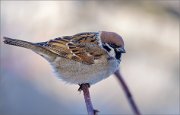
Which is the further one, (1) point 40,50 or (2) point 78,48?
(2) point 78,48

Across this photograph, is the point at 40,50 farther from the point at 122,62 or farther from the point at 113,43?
the point at 122,62

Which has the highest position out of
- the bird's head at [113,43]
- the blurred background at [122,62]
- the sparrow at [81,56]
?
the bird's head at [113,43]

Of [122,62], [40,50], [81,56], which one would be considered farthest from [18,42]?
[122,62]

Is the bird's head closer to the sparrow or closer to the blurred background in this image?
the sparrow

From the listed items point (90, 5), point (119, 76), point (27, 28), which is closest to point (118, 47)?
point (119, 76)

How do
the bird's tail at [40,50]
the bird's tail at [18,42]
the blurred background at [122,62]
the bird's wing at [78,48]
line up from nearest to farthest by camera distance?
the bird's tail at [18,42]
the bird's tail at [40,50]
the bird's wing at [78,48]
the blurred background at [122,62]

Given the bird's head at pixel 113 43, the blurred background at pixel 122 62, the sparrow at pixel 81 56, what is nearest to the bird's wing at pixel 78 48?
the sparrow at pixel 81 56

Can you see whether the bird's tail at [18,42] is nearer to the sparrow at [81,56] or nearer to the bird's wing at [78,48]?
the sparrow at [81,56]

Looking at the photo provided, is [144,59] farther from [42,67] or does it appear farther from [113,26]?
[42,67]
